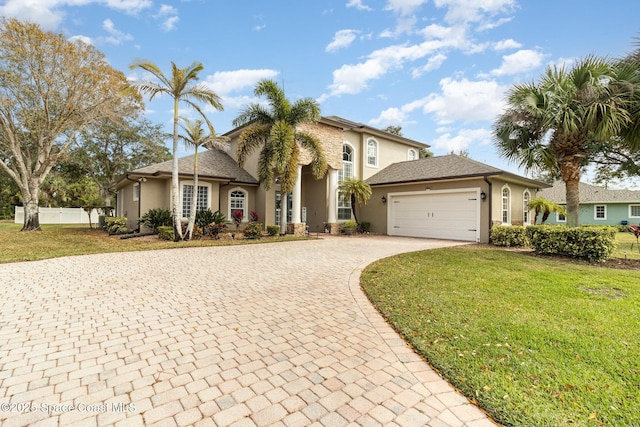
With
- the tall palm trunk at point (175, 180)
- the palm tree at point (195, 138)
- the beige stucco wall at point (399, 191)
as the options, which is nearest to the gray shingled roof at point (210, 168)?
the palm tree at point (195, 138)

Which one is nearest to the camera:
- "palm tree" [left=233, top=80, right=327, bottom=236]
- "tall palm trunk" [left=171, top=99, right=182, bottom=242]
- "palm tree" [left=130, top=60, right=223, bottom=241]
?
"palm tree" [left=130, top=60, right=223, bottom=241]

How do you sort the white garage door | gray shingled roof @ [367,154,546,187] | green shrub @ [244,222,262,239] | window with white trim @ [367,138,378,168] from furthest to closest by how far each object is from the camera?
window with white trim @ [367,138,378,168] < green shrub @ [244,222,262,239] < the white garage door < gray shingled roof @ [367,154,546,187]

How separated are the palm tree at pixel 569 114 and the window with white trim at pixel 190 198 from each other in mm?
14056

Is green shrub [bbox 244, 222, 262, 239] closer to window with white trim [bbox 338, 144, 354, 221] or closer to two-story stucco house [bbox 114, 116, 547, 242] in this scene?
two-story stucco house [bbox 114, 116, 547, 242]

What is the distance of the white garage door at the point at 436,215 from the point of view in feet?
45.6

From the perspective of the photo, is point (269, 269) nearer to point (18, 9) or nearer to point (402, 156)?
point (402, 156)

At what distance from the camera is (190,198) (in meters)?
15.3

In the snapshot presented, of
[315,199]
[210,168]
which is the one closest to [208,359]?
[210,168]

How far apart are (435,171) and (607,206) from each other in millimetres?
20975

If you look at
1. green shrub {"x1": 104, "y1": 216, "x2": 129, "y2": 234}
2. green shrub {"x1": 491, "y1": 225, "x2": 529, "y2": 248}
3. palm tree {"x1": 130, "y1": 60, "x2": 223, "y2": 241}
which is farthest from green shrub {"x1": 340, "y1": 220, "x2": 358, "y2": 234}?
green shrub {"x1": 104, "y1": 216, "x2": 129, "y2": 234}

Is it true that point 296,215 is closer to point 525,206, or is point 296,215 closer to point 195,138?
point 195,138

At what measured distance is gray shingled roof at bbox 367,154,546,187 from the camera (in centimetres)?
1361

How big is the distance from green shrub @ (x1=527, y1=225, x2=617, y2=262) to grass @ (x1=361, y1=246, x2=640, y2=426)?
55.9 inches

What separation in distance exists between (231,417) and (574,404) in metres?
2.72
